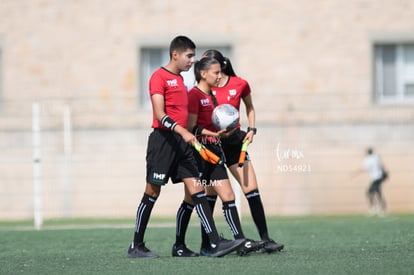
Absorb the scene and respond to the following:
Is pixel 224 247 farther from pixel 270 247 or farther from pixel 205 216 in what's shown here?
pixel 270 247

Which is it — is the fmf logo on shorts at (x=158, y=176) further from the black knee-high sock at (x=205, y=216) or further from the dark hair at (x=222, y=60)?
the dark hair at (x=222, y=60)

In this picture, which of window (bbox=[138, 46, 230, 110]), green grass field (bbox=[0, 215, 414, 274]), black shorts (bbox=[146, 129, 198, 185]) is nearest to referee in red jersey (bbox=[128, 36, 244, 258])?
black shorts (bbox=[146, 129, 198, 185])

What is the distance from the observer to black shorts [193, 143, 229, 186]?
10516 millimetres

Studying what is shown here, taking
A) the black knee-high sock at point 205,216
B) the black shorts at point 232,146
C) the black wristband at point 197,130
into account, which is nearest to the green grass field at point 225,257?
the black knee-high sock at point 205,216

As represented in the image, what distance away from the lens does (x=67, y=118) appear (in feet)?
81.4

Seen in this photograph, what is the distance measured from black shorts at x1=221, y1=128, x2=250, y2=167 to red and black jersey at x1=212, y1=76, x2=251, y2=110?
1.02 ft

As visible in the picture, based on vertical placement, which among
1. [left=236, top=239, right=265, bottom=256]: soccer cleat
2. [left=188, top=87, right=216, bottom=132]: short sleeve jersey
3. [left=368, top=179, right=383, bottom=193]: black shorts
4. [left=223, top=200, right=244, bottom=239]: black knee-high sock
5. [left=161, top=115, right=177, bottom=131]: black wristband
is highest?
[left=188, top=87, right=216, bottom=132]: short sleeve jersey

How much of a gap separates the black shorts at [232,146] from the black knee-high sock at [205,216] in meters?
0.60

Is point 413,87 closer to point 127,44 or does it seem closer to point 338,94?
point 338,94

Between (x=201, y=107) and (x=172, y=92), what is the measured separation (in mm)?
473

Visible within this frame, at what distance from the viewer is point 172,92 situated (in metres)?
10.2

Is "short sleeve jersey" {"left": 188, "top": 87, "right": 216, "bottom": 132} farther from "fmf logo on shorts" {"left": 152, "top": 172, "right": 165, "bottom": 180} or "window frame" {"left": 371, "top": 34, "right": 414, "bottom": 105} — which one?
"window frame" {"left": 371, "top": 34, "right": 414, "bottom": 105}

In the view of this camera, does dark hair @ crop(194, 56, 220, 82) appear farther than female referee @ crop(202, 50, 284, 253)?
No

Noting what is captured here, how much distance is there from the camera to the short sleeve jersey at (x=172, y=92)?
10.2m
